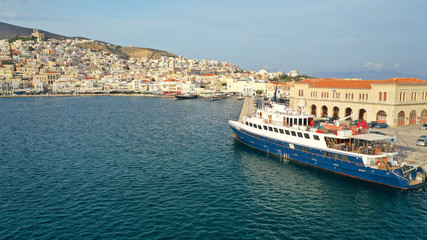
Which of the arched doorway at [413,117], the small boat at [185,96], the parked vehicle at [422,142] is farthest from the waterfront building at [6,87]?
the parked vehicle at [422,142]

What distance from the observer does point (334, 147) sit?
1014 inches

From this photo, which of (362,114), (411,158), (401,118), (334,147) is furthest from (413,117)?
(334,147)

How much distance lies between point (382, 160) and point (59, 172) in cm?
2776

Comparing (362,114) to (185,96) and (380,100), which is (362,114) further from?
(185,96)

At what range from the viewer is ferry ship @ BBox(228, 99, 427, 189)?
73.6 feet

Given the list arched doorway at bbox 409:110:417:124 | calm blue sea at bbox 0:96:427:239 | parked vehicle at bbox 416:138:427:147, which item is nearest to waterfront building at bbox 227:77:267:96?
arched doorway at bbox 409:110:417:124

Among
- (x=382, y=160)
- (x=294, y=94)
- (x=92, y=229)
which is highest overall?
(x=294, y=94)

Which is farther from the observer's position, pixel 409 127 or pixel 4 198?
pixel 409 127

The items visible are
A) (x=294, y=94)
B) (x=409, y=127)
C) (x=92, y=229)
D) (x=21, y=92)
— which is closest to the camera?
(x=92, y=229)

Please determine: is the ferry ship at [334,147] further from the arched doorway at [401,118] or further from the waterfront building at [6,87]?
the waterfront building at [6,87]

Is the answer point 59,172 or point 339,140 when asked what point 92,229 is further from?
point 339,140

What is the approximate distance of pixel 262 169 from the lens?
27.3 metres

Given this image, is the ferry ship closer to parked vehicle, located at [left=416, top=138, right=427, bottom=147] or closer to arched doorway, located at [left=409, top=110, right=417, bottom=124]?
parked vehicle, located at [left=416, top=138, right=427, bottom=147]

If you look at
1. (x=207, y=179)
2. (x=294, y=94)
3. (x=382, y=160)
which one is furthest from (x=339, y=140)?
(x=294, y=94)
